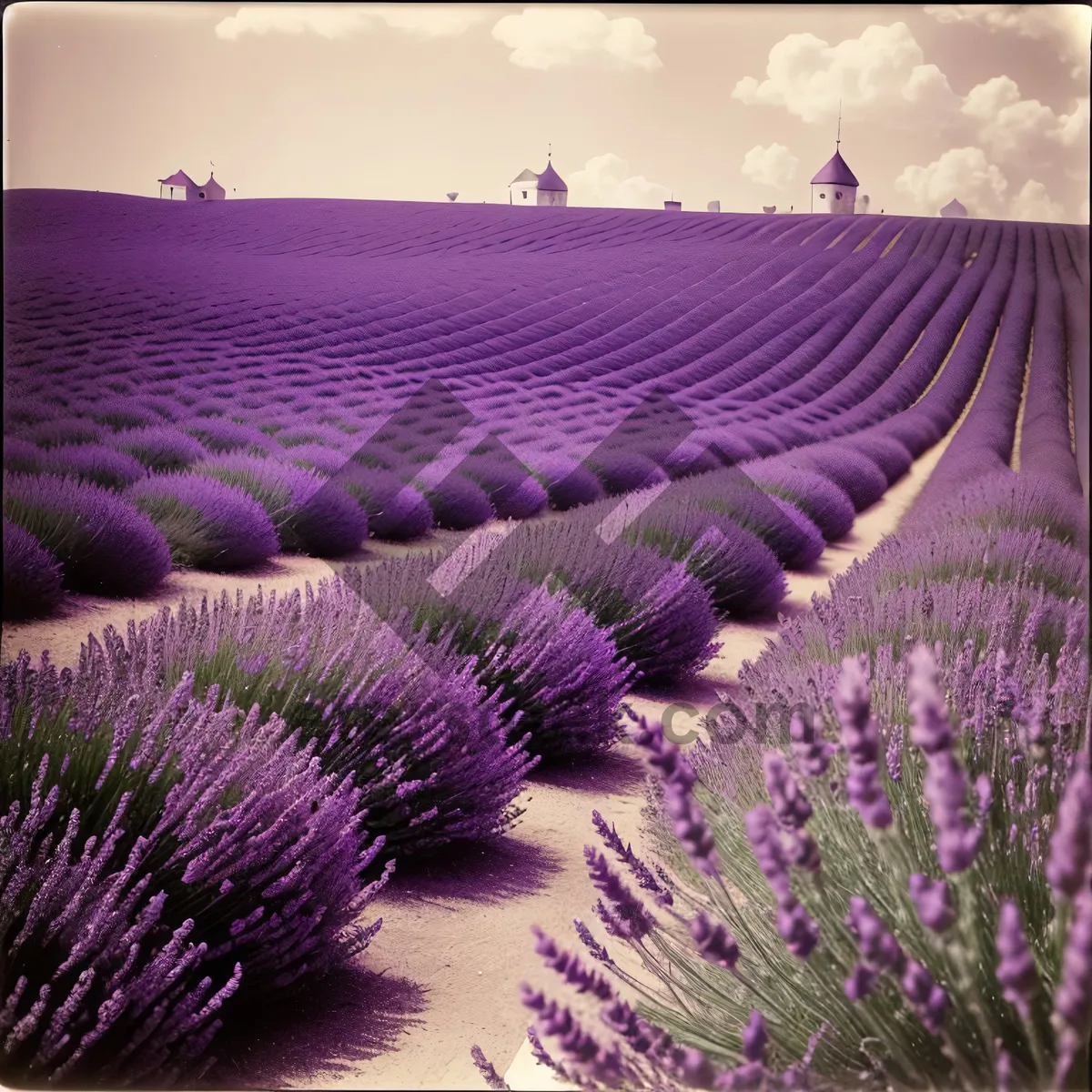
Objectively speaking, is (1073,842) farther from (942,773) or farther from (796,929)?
(796,929)

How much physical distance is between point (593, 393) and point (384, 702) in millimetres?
2581

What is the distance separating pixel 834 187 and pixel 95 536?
3071mm

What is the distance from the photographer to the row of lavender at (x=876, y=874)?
2.95ft

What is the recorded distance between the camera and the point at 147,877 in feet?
5.67

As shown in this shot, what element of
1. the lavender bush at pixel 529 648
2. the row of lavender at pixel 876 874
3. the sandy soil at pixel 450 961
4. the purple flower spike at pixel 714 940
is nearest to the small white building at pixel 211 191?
the lavender bush at pixel 529 648

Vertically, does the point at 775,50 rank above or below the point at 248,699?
above

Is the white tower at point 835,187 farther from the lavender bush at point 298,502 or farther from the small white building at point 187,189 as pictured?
the lavender bush at point 298,502

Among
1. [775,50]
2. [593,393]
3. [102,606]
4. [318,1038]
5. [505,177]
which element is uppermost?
[775,50]

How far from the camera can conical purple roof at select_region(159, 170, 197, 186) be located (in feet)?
9.80

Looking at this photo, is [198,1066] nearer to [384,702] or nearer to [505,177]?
[384,702]

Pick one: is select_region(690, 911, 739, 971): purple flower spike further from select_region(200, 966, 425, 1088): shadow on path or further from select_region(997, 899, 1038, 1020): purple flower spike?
select_region(200, 966, 425, 1088): shadow on path

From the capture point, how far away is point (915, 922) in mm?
1338

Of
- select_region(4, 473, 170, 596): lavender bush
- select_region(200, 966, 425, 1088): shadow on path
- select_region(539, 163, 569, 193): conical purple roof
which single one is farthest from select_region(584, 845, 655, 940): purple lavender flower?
select_region(4, 473, 170, 596): lavender bush

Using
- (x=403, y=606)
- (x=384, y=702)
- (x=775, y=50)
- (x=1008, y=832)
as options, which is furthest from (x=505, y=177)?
(x=1008, y=832)
